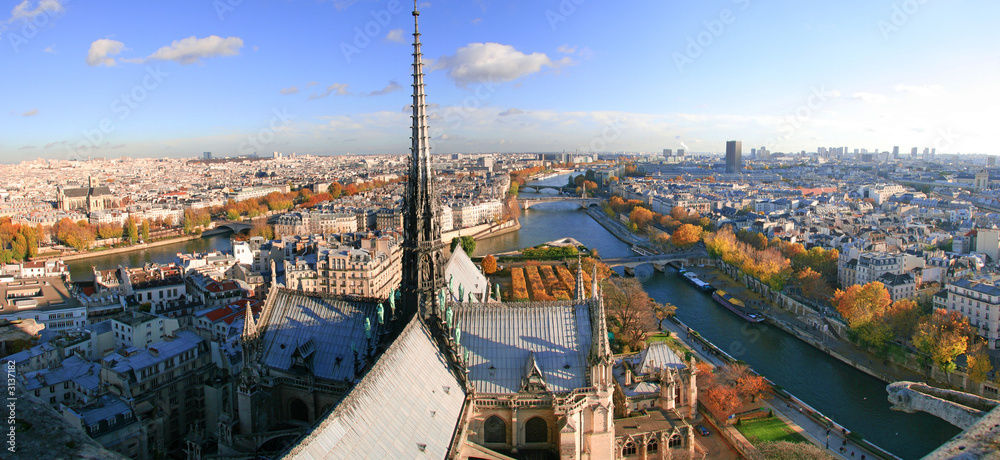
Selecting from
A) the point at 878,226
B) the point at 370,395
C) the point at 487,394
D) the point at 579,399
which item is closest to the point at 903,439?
the point at 579,399

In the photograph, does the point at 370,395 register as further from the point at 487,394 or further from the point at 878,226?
the point at 878,226

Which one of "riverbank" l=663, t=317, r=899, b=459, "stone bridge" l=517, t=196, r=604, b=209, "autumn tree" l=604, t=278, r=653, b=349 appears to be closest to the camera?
"riverbank" l=663, t=317, r=899, b=459

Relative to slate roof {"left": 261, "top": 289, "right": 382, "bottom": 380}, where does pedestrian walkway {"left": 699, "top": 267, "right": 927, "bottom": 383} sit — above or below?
below

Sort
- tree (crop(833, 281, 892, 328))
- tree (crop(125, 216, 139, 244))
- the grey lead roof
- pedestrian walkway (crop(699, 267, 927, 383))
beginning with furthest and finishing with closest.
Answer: tree (crop(125, 216, 139, 244)), tree (crop(833, 281, 892, 328)), pedestrian walkway (crop(699, 267, 927, 383)), the grey lead roof

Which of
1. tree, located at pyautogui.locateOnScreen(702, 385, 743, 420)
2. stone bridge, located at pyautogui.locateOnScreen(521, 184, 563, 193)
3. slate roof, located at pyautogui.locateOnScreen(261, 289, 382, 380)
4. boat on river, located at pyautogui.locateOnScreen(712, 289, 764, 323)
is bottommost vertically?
boat on river, located at pyautogui.locateOnScreen(712, 289, 764, 323)

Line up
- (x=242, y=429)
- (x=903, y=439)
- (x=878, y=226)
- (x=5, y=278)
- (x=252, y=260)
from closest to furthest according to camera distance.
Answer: (x=242, y=429), (x=903, y=439), (x=5, y=278), (x=252, y=260), (x=878, y=226)

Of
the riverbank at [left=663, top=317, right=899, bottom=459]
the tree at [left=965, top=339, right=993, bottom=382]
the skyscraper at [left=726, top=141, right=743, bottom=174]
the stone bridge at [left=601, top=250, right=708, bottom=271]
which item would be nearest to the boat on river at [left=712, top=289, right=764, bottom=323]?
the riverbank at [left=663, top=317, right=899, bottom=459]

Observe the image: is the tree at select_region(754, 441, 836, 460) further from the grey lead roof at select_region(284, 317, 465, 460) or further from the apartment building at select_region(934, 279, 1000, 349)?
the apartment building at select_region(934, 279, 1000, 349)
